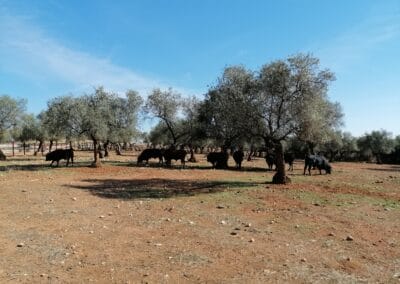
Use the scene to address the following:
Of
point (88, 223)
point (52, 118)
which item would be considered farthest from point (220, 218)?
point (52, 118)

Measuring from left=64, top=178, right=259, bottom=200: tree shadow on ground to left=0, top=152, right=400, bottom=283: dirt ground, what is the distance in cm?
20

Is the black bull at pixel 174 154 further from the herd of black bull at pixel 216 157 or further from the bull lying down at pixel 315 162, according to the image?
the bull lying down at pixel 315 162

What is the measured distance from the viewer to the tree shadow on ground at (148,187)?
2164 cm

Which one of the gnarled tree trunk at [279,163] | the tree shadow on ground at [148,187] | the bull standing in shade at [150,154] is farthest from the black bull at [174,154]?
the gnarled tree trunk at [279,163]

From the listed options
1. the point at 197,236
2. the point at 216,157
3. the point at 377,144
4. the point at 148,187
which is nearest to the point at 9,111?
the point at 216,157

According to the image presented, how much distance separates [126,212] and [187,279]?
7665mm

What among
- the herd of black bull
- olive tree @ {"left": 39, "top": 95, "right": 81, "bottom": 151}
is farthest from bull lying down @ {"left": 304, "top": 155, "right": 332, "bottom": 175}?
olive tree @ {"left": 39, "top": 95, "right": 81, "bottom": 151}

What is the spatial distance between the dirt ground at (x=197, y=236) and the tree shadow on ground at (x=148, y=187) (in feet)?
0.65

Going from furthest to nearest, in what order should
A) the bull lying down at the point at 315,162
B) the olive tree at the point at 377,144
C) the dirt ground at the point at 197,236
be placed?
the olive tree at the point at 377,144, the bull lying down at the point at 315,162, the dirt ground at the point at 197,236

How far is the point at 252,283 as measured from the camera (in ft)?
30.6

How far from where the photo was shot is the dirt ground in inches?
392

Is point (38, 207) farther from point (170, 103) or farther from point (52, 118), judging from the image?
point (170, 103)

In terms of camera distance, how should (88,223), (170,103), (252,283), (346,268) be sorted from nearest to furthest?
(252,283) → (346,268) → (88,223) → (170,103)

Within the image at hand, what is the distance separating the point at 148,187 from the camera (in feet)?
80.8
